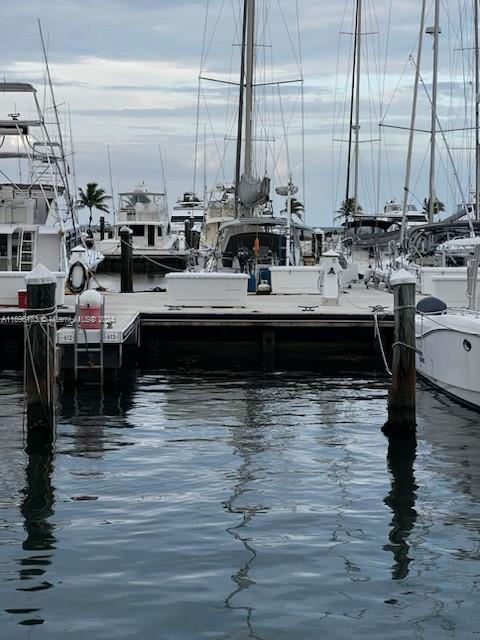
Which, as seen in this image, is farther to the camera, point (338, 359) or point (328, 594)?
point (338, 359)

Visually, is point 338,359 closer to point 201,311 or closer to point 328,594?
point 201,311

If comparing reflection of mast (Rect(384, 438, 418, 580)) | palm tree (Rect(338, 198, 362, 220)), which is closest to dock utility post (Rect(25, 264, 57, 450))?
reflection of mast (Rect(384, 438, 418, 580))

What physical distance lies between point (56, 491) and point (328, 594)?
430 cm

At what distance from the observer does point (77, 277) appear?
24203 millimetres

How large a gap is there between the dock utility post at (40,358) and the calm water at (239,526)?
0.40 meters

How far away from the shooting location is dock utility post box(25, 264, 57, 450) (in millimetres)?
13672

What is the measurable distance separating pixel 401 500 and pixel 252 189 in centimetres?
2058

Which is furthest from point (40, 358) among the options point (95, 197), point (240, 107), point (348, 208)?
point (95, 197)

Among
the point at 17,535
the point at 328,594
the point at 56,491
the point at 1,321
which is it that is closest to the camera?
the point at 328,594

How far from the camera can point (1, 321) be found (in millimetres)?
20578

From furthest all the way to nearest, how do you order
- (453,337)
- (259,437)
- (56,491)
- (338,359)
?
(338,359)
(453,337)
(259,437)
(56,491)

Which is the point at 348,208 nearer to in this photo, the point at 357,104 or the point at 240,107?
the point at 357,104

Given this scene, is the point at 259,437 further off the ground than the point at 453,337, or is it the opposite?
the point at 453,337

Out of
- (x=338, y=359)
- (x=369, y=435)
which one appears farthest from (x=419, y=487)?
(x=338, y=359)
